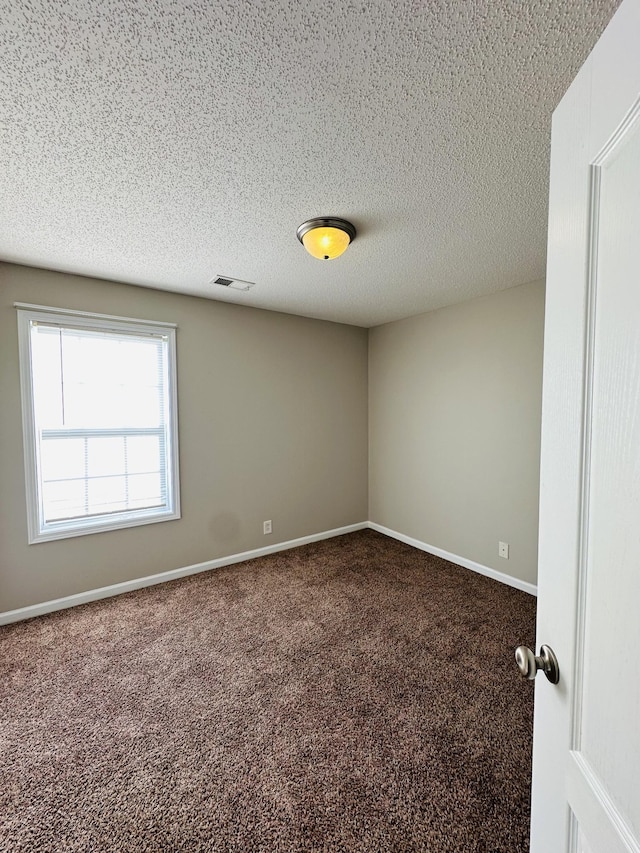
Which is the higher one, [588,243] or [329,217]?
[329,217]

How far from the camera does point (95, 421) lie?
9.24ft

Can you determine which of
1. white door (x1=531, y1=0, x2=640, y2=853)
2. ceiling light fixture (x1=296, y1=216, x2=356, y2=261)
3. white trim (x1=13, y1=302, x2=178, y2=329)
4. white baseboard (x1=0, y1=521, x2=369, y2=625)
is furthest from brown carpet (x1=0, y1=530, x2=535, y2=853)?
ceiling light fixture (x1=296, y1=216, x2=356, y2=261)

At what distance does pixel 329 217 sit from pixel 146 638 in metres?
2.73

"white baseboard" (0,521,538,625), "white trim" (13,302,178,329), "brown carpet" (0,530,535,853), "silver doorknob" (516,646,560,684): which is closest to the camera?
"silver doorknob" (516,646,560,684)

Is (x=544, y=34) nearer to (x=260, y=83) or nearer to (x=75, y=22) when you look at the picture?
(x=260, y=83)

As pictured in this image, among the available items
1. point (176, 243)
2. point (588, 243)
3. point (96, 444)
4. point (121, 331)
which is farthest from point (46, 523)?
point (588, 243)

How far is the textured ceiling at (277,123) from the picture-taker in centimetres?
94

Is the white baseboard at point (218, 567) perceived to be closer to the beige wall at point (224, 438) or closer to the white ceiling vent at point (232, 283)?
the beige wall at point (224, 438)

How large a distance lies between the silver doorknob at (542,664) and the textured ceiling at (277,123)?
1.47 meters

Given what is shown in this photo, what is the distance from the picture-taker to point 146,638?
234 cm

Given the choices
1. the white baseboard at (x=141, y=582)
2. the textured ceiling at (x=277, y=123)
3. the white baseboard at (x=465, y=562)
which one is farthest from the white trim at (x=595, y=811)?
the white baseboard at (x=141, y=582)

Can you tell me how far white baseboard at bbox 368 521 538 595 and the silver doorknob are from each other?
2487 millimetres

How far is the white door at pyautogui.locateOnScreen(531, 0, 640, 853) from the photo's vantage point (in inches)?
19.3

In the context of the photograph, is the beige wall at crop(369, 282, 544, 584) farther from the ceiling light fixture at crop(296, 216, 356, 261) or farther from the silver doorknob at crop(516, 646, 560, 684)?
the silver doorknob at crop(516, 646, 560, 684)
